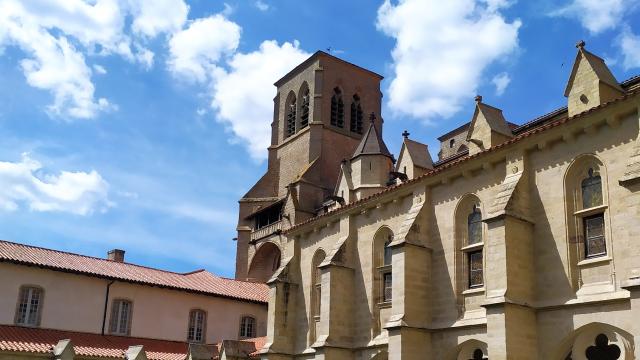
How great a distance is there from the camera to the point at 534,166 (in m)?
21.0

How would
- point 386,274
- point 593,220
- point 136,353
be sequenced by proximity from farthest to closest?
1. point 136,353
2. point 386,274
3. point 593,220

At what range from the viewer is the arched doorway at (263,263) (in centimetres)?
5459

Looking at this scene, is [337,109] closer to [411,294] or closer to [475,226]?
[411,294]

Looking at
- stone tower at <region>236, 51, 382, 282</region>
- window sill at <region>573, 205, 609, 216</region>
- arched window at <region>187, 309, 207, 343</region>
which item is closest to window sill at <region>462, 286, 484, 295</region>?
window sill at <region>573, 205, 609, 216</region>

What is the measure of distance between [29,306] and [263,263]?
2282 centimetres

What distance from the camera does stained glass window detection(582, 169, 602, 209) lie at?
19.1 m

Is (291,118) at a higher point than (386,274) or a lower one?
higher

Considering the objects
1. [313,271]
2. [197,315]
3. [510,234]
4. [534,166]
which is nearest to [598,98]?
[534,166]

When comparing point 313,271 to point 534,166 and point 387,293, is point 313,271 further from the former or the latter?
point 534,166

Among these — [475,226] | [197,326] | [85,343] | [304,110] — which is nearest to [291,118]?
[304,110]

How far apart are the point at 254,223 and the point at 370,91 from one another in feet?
56.5

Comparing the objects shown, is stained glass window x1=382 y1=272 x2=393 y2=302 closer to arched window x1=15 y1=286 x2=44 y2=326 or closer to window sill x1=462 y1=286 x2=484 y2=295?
window sill x1=462 y1=286 x2=484 y2=295

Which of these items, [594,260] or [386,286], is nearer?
[594,260]

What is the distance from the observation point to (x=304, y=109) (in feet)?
202
